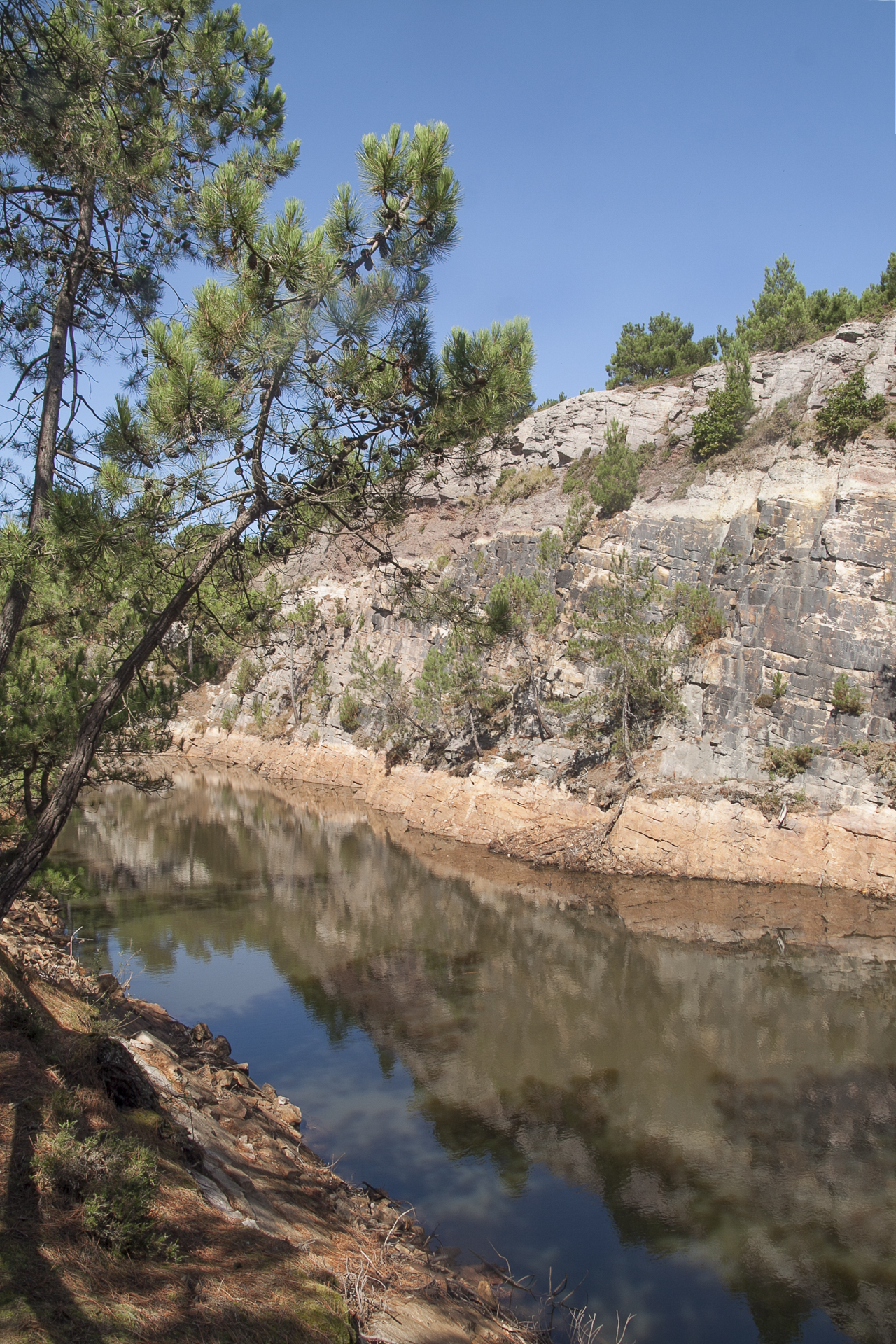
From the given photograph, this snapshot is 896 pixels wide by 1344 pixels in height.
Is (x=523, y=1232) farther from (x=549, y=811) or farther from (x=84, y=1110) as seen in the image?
(x=549, y=811)

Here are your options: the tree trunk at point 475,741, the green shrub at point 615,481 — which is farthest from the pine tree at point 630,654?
the green shrub at point 615,481

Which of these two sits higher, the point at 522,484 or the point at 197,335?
the point at 522,484

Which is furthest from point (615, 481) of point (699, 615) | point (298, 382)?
point (298, 382)

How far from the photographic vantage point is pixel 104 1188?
182 inches

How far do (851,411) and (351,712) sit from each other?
22460mm

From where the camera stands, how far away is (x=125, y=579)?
272 inches

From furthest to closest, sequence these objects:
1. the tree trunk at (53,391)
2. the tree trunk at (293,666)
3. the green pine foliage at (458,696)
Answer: the tree trunk at (293,666), the green pine foliage at (458,696), the tree trunk at (53,391)

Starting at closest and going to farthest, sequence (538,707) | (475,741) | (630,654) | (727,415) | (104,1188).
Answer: (104,1188), (630,654), (538,707), (475,741), (727,415)

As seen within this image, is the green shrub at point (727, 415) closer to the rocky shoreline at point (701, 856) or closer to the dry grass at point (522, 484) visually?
the dry grass at point (522, 484)

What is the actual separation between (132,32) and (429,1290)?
10891 mm

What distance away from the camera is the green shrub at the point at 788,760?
2136 centimetres

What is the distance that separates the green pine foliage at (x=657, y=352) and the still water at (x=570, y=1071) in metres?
28.0

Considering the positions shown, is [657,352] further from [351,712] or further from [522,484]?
[351,712]

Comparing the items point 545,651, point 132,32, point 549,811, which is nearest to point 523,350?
point 132,32
